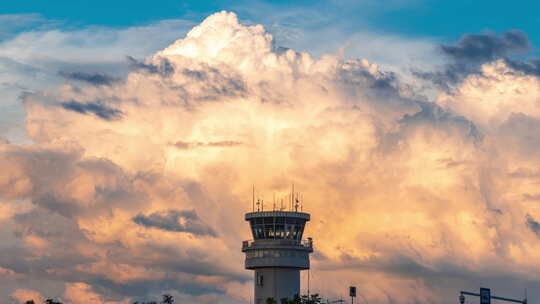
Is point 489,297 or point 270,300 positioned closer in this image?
point 489,297

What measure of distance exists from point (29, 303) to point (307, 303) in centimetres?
5681

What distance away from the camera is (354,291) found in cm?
19575

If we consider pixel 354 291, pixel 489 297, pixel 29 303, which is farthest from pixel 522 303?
pixel 29 303

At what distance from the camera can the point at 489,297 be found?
138750mm

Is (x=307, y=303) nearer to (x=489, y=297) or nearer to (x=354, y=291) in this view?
(x=354, y=291)

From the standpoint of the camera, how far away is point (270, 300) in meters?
198

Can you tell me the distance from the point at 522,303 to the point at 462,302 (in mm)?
8683

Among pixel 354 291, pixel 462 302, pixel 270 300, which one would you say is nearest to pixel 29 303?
pixel 270 300

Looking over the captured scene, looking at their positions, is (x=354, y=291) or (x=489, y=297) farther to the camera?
(x=354, y=291)

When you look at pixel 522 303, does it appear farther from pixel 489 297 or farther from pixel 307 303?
pixel 307 303

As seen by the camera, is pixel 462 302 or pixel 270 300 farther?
pixel 270 300

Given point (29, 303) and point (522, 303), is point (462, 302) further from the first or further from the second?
point (29, 303)

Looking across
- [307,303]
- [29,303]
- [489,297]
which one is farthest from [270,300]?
[489,297]

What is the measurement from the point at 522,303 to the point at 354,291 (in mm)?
67106
